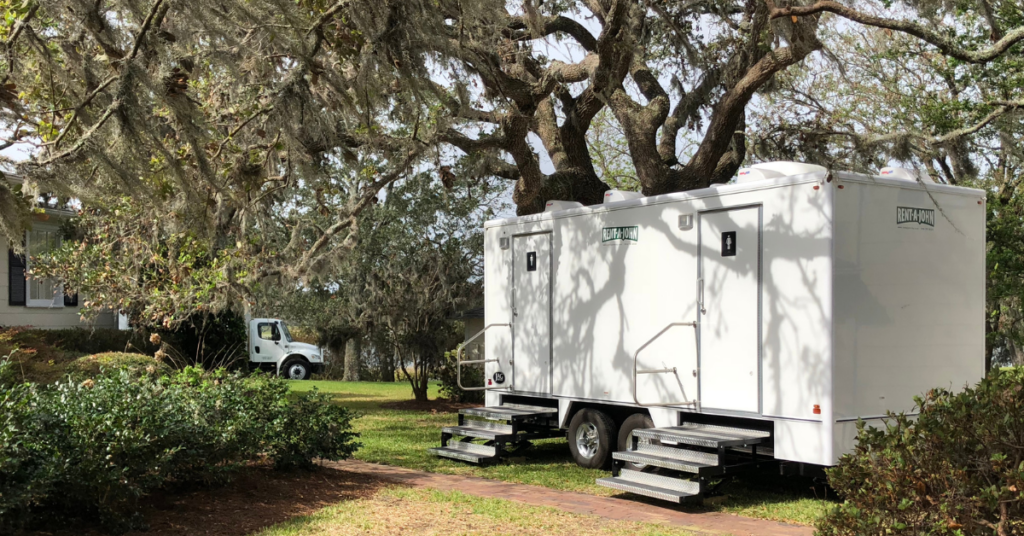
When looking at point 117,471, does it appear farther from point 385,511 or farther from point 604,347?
point 604,347

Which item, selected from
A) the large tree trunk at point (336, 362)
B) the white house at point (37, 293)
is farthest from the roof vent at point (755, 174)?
the large tree trunk at point (336, 362)

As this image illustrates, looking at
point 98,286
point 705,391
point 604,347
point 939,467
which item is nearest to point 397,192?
point 98,286

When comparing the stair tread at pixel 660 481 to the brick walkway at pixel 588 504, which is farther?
the stair tread at pixel 660 481

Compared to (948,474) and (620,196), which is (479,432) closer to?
(620,196)

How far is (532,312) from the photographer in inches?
442

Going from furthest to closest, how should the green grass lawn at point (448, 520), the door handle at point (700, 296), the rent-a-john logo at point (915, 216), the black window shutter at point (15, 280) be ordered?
1. the black window shutter at point (15, 280)
2. the door handle at point (700, 296)
3. the rent-a-john logo at point (915, 216)
4. the green grass lawn at point (448, 520)

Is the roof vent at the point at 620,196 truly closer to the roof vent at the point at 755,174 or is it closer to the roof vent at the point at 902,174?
the roof vent at the point at 755,174

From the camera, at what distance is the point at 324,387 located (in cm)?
2395

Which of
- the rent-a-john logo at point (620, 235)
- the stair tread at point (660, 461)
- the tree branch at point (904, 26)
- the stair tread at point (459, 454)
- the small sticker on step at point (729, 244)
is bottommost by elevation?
the stair tread at point (459, 454)

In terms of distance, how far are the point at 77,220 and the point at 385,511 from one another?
1228cm

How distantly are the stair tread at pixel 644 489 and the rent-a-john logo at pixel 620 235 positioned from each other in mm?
2740

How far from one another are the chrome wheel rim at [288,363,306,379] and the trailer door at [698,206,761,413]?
21.9m

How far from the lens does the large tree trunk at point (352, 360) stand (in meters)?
29.2

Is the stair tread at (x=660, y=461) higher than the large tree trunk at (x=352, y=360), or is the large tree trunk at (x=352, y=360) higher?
the stair tread at (x=660, y=461)
